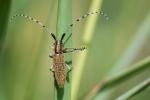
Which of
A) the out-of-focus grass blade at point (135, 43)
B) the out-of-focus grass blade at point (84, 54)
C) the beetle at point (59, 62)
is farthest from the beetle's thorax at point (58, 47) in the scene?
the out-of-focus grass blade at point (135, 43)

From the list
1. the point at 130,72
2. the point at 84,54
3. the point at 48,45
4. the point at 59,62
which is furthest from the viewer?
the point at 48,45

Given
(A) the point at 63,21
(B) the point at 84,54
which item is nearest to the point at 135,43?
(B) the point at 84,54

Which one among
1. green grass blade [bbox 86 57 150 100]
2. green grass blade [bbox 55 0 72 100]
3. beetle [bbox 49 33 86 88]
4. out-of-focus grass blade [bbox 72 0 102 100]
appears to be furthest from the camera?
out-of-focus grass blade [bbox 72 0 102 100]

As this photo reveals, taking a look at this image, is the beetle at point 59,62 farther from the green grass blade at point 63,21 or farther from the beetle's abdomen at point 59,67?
the green grass blade at point 63,21

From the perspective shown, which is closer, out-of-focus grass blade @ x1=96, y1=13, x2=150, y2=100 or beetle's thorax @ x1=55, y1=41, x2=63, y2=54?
beetle's thorax @ x1=55, y1=41, x2=63, y2=54

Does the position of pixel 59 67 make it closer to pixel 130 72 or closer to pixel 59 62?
pixel 59 62

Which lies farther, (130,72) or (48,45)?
(48,45)

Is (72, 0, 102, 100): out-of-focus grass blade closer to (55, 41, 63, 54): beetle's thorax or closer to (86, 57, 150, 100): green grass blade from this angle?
(55, 41, 63, 54): beetle's thorax

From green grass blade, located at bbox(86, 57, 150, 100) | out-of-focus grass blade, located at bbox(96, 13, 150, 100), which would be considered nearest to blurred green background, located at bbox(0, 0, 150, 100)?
out-of-focus grass blade, located at bbox(96, 13, 150, 100)
